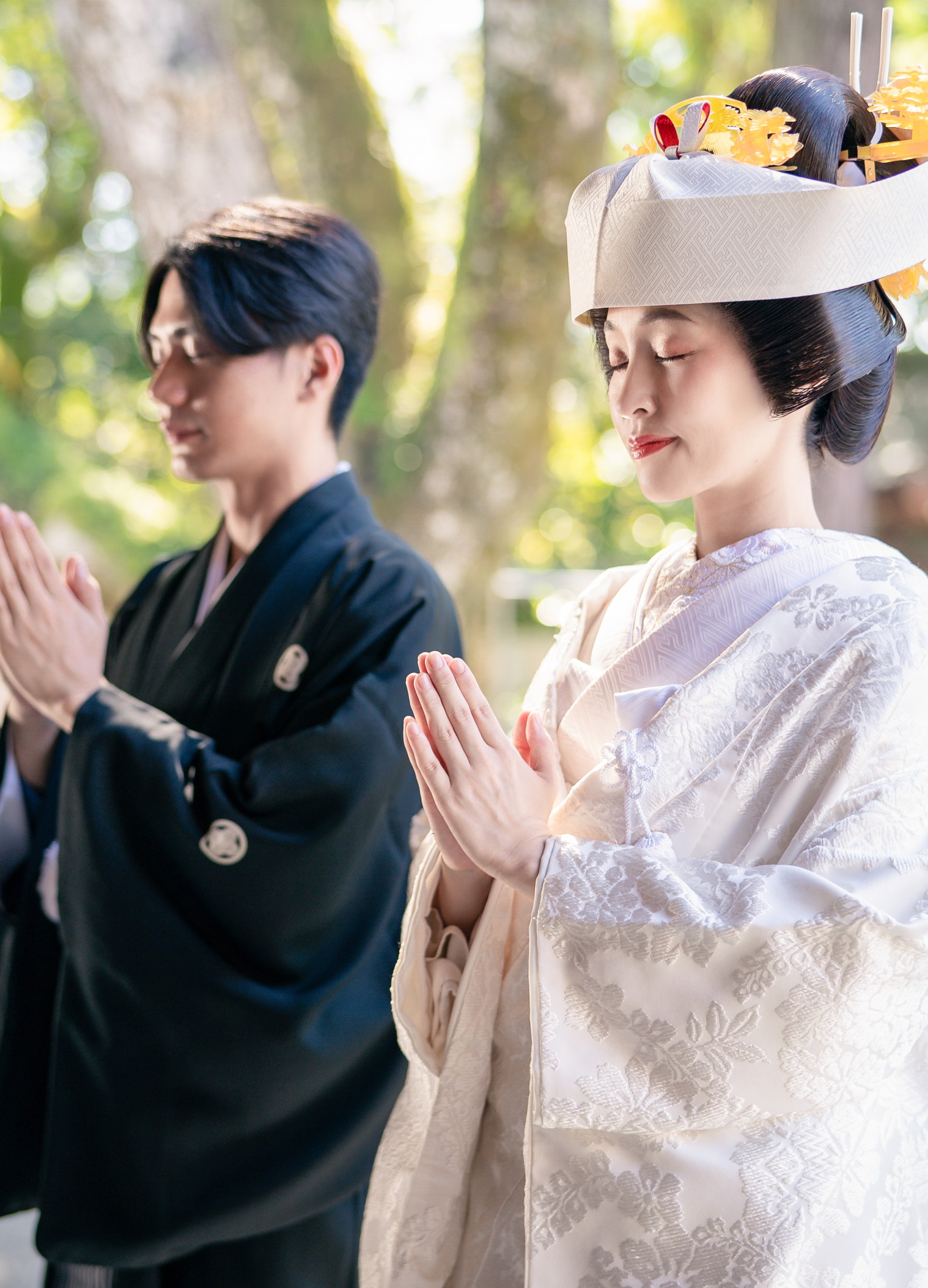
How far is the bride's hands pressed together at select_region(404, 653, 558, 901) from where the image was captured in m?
1.10

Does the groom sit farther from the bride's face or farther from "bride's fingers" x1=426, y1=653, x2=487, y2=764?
the bride's face

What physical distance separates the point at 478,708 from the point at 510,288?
310 cm

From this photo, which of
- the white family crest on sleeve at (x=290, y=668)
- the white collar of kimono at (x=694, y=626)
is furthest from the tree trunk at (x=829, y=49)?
the white collar of kimono at (x=694, y=626)

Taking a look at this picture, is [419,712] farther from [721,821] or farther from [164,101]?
[164,101]

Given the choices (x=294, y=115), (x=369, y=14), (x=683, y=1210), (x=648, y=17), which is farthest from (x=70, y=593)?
(x=648, y=17)

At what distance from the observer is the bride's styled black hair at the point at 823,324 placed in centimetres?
109

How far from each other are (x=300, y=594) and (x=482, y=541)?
239 centimetres

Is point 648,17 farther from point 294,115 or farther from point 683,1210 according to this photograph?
point 683,1210

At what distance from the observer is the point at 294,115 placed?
4.71 meters

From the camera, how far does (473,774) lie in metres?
1.11

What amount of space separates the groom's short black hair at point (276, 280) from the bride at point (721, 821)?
79 centimetres

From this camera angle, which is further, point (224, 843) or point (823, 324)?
point (224, 843)

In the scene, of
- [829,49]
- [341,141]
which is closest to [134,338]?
[341,141]

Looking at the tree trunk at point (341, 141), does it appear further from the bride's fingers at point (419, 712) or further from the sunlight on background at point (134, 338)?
the bride's fingers at point (419, 712)
